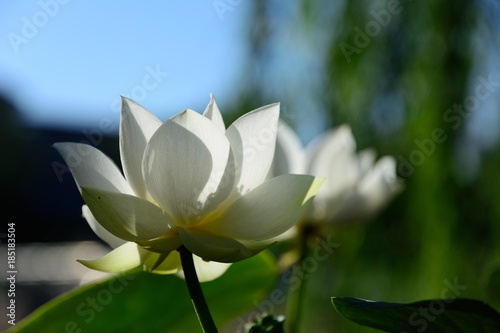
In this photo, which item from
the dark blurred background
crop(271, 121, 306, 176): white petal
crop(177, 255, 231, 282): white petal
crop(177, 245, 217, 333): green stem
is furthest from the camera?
the dark blurred background

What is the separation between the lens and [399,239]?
126 cm

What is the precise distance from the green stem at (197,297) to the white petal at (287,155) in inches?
14.1

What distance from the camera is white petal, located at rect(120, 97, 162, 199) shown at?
375 millimetres

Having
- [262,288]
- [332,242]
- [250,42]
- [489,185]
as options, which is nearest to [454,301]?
[262,288]

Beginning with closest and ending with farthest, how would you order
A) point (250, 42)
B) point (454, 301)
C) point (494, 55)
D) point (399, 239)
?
point (454, 301), point (494, 55), point (399, 239), point (250, 42)

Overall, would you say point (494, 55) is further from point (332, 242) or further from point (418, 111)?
point (332, 242)

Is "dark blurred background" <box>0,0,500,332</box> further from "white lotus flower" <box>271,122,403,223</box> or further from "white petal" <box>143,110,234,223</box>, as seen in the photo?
"white petal" <box>143,110,234,223</box>

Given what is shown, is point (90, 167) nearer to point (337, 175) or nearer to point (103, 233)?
point (103, 233)

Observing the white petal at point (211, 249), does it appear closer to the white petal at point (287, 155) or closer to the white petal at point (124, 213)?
the white petal at point (124, 213)

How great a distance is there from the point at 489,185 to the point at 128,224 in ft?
Result: 2.97

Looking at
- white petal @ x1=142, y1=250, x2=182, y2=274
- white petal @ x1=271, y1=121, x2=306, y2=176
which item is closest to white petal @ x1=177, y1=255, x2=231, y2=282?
white petal @ x1=142, y1=250, x2=182, y2=274

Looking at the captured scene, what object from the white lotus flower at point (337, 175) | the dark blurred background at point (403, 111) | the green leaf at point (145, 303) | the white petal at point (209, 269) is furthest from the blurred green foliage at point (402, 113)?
the white petal at point (209, 269)

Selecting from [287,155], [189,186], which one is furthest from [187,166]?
[287,155]

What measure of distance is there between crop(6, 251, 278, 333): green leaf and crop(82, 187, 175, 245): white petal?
14 centimetres
